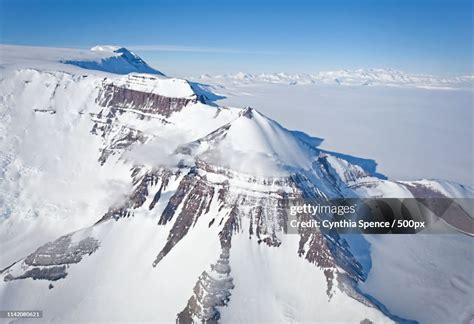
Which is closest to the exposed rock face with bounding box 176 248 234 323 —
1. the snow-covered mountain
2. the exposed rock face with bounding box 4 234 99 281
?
the snow-covered mountain

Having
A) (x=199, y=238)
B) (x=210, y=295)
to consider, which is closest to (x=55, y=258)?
(x=199, y=238)

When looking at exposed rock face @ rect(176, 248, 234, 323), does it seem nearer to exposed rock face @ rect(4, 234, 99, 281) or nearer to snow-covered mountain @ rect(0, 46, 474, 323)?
snow-covered mountain @ rect(0, 46, 474, 323)

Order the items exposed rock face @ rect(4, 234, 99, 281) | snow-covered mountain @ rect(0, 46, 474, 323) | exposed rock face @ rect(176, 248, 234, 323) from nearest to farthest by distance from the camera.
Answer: exposed rock face @ rect(176, 248, 234, 323) → snow-covered mountain @ rect(0, 46, 474, 323) → exposed rock face @ rect(4, 234, 99, 281)

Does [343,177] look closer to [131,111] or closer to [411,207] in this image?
[411,207]

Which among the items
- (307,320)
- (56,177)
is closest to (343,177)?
(307,320)

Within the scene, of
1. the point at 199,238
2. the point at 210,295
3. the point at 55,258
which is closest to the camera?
the point at 210,295

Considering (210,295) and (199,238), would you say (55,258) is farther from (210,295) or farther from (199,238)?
(210,295)
